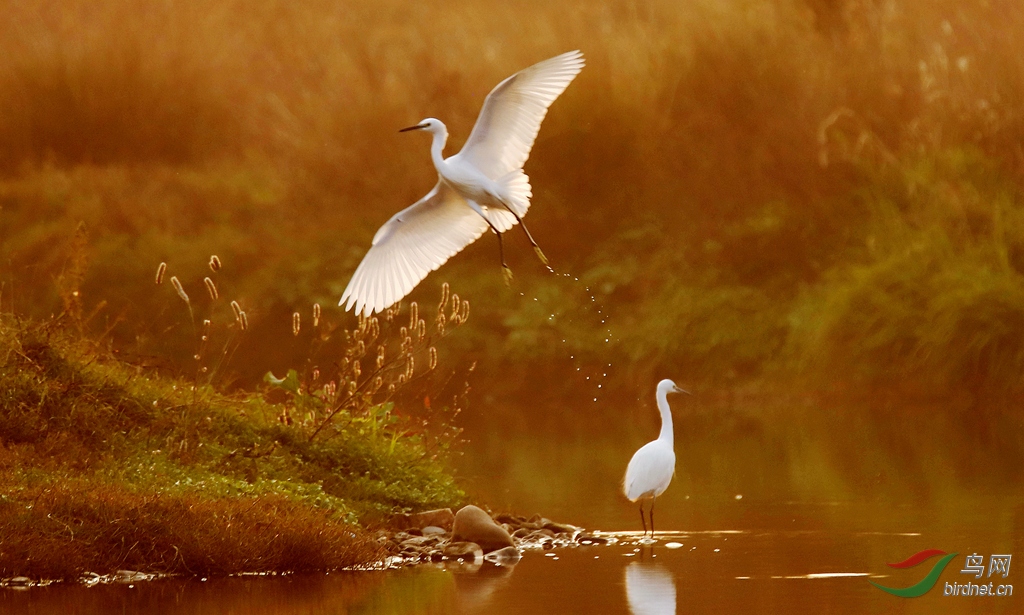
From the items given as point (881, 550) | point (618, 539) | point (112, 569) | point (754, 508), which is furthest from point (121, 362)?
point (881, 550)

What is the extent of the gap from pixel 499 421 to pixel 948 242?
533 cm

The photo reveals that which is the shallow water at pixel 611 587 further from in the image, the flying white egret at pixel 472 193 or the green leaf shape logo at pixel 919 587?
the flying white egret at pixel 472 193

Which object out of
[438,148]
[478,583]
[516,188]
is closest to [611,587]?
[478,583]

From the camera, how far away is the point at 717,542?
8648 mm

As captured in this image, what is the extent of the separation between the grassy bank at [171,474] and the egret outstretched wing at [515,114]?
6.27 feet

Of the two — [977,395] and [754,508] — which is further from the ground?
[977,395]

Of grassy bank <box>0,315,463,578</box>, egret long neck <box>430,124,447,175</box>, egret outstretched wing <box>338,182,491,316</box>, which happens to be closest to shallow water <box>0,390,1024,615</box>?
grassy bank <box>0,315,463,578</box>

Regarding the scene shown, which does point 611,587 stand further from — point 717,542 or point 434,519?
point 434,519

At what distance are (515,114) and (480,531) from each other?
254cm

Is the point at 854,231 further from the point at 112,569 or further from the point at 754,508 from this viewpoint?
the point at 112,569

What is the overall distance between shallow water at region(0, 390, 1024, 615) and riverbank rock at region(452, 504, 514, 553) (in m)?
0.18

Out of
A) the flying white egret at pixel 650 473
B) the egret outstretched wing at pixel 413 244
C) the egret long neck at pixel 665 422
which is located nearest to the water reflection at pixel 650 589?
the flying white egret at pixel 650 473

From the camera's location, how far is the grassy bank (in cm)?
757

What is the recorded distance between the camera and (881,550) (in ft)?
26.8
